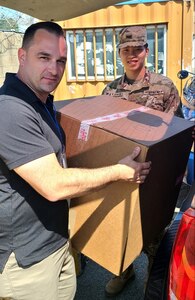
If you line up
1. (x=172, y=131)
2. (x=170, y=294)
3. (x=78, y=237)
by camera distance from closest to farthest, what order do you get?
(x=170, y=294) < (x=172, y=131) < (x=78, y=237)

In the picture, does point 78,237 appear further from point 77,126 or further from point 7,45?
point 7,45

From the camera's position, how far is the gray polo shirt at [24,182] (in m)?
1.24

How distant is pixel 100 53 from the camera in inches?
270

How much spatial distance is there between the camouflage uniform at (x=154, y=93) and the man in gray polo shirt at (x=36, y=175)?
910mm

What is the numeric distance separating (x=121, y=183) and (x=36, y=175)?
38 centimetres

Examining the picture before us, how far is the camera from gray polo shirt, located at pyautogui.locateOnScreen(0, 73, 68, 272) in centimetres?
124

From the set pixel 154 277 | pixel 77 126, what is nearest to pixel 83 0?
pixel 77 126

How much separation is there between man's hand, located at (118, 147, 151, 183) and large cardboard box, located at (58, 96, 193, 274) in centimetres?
3

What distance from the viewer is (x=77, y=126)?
1.57 meters

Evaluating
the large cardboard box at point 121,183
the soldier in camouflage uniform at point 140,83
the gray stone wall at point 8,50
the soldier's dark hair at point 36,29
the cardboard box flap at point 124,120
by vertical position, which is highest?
the gray stone wall at point 8,50

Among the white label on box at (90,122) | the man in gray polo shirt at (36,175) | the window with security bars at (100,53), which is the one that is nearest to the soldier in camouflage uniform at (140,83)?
the white label on box at (90,122)

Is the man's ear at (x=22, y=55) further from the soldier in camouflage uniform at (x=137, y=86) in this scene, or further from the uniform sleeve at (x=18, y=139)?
the soldier in camouflage uniform at (x=137, y=86)

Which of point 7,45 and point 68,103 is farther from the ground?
point 7,45

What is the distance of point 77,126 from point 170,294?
31.8 inches
